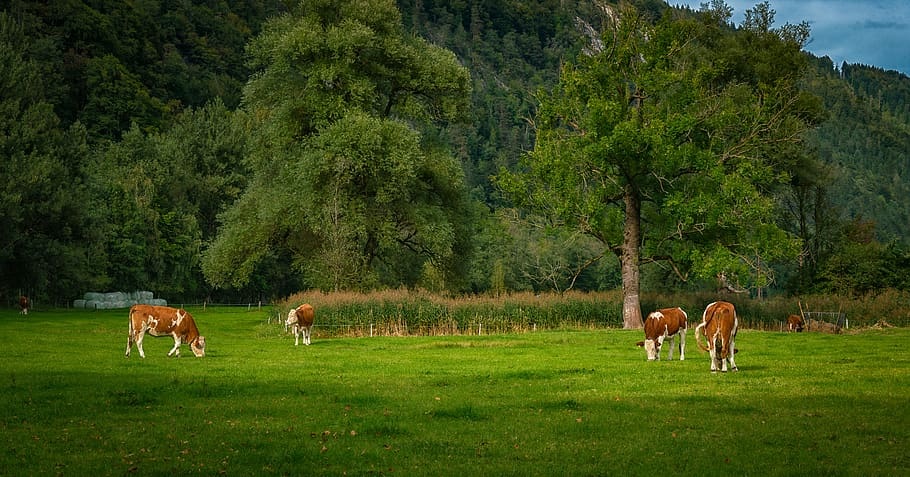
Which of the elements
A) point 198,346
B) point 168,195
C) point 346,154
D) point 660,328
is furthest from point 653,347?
point 168,195

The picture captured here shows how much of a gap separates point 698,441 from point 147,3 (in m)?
156

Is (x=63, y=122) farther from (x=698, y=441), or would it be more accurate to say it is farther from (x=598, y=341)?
(x=698, y=441)

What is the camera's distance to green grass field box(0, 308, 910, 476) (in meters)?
11.0

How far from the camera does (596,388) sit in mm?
18594

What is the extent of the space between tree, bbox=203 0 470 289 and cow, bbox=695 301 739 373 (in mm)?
28649

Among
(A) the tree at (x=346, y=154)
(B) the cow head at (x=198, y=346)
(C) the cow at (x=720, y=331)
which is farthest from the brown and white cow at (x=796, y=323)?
(B) the cow head at (x=198, y=346)

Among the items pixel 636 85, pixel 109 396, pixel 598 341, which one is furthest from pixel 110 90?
pixel 109 396

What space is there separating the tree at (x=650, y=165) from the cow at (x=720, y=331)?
920 inches

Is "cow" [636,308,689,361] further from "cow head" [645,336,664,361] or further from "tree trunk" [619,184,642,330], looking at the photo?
"tree trunk" [619,184,642,330]

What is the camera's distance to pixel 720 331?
21.4 metres

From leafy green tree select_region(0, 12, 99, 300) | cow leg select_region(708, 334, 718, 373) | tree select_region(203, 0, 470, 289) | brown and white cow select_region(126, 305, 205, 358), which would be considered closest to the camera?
cow leg select_region(708, 334, 718, 373)

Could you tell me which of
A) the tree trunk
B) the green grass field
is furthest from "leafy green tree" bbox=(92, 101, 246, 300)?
the green grass field

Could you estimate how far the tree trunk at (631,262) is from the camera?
45.8m

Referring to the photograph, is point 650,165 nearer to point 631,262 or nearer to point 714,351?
point 631,262
